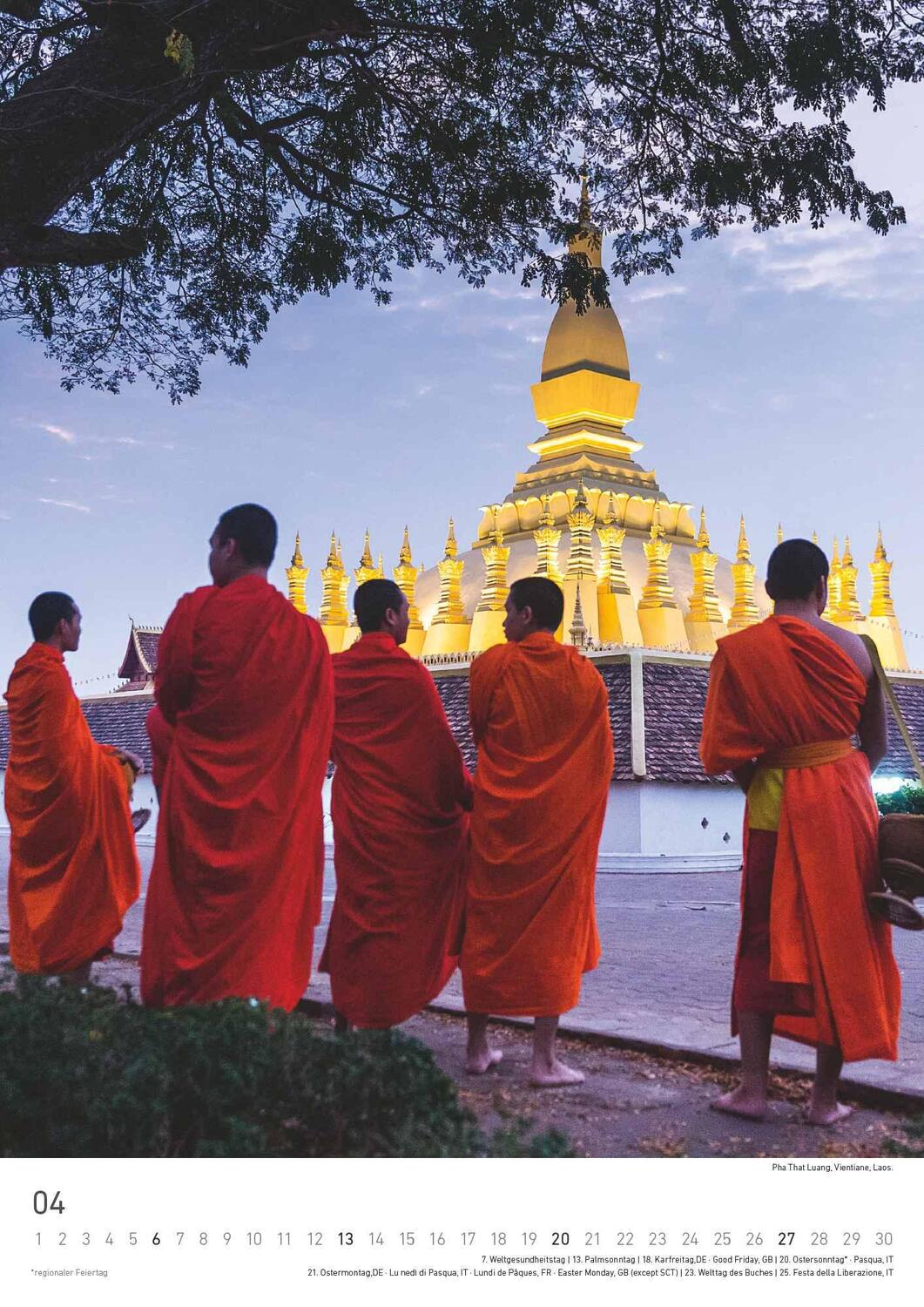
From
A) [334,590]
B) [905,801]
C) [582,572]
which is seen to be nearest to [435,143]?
[905,801]

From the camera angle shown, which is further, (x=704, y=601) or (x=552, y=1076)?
(x=704, y=601)

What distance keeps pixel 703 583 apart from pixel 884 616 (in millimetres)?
3391

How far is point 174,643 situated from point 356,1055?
170cm

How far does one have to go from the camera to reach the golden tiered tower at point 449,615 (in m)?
18.4

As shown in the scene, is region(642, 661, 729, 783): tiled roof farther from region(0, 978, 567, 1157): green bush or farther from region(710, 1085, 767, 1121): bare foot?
region(0, 978, 567, 1157): green bush

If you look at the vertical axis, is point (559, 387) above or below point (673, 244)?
above

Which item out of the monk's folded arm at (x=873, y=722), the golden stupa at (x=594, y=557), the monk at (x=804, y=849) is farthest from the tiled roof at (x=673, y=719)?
the monk at (x=804, y=849)

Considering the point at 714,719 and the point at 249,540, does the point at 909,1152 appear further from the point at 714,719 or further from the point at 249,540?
the point at 249,540

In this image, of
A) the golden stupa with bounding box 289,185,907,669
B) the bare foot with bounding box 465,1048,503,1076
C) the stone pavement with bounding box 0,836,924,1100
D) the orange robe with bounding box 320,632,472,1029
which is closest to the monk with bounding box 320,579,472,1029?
the orange robe with bounding box 320,632,472,1029

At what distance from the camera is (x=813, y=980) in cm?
356

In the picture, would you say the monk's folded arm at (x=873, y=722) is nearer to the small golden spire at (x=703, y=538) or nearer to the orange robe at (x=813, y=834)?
the orange robe at (x=813, y=834)

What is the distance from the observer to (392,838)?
4.49 meters

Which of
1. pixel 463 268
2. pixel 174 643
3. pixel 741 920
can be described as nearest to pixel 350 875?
pixel 174 643

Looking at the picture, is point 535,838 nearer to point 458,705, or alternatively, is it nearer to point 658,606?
point 458,705
